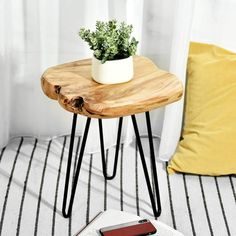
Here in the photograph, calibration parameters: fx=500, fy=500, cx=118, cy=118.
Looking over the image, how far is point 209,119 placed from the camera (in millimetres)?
1742

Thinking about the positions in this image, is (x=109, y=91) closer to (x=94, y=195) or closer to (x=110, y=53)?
(x=110, y=53)

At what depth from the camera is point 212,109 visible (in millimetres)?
1744

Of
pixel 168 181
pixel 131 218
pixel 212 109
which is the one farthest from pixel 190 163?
pixel 131 218

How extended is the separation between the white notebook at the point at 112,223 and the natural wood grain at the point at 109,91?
0.95 ft

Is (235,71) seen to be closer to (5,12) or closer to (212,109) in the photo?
(212,109)

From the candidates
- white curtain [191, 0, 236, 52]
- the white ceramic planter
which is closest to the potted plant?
the white ceramic planter

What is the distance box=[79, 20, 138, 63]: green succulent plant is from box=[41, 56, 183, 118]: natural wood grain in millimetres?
82

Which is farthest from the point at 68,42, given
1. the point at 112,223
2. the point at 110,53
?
the point at 112,223

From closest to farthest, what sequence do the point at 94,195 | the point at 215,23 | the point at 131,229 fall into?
the point at 131,229
the point at 94,195
the point at 215,23

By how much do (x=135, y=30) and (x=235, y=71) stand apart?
0.38m

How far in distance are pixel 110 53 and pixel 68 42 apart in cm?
53

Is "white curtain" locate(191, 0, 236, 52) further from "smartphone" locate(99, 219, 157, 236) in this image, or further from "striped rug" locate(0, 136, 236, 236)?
"smartphone" locate(99, 219, 157, 236)

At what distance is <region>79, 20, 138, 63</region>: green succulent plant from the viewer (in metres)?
1.37

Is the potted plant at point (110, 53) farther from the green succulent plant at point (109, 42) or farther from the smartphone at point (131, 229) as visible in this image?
the smartphone at point (131, 229)
